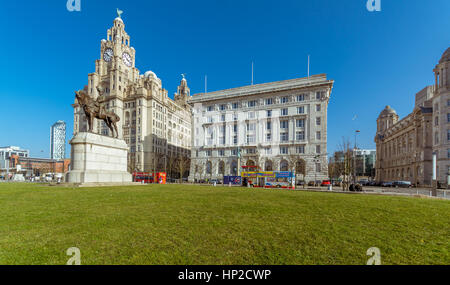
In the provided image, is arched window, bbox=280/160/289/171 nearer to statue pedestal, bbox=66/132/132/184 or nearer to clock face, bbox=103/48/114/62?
statue pedestal, bbox=66/132/132/184

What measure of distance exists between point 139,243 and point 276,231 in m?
4.52

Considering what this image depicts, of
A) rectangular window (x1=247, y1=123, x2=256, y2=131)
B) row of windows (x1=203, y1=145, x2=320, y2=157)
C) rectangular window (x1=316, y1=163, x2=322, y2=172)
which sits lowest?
rectangular window (x1=316, y1=163, x2=322, y2=172)

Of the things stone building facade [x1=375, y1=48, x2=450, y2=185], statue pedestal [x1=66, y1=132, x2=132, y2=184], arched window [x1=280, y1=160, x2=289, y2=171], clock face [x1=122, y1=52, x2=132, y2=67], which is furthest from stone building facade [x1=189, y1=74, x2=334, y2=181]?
clock face [x1=122, y1=52, x2=132, y2=67]

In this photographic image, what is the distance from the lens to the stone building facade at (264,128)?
210 ft

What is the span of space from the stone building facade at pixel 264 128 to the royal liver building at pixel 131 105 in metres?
25.6

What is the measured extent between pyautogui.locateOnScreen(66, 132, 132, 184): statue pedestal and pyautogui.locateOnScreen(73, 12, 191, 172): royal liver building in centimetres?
5719

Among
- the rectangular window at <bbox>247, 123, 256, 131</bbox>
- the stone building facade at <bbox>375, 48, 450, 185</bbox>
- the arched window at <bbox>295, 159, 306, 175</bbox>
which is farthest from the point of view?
the rectangular window at <bbox>247, 123, 256, 131</bbox>

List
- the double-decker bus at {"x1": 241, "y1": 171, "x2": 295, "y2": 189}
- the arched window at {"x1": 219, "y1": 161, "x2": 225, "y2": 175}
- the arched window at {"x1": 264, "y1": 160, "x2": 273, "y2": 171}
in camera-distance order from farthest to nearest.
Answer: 1. the arched window at {"x1": 219, "y1": 161, "x2": 225, "y2": 175}
2. the arched window at {"x1": 264, "y1": 160, "x2": 273, "y2": 171}
3. the double-decker bus at {"x1": 241, "y1": 171, "x2": 295, "y2": 189}

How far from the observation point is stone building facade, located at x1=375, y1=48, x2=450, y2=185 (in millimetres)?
55031

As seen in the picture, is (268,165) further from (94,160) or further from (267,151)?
(94,160)

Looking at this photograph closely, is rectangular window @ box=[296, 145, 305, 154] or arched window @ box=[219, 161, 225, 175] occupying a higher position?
rectangular window @ box=[296, 145, 305, 154]

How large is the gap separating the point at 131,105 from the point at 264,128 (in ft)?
208

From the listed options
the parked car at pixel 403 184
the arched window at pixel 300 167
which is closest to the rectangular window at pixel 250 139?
the arched window at pixel 300 167

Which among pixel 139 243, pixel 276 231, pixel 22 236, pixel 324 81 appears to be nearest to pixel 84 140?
pixel 22 236
